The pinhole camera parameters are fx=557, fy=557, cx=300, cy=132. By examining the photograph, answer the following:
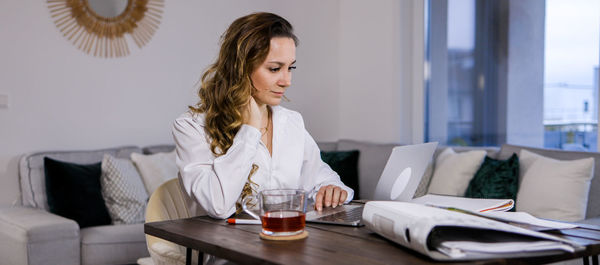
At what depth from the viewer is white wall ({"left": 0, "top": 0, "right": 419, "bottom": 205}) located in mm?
3207

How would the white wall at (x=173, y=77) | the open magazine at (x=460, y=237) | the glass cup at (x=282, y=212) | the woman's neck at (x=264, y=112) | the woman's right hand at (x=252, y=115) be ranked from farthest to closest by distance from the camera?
1. the white wall at (x=173, y=77)
2. the woman's neck at (x=264, y=112)
3. the woman's right hand at (x=252, y=115)
4. the glass cup at (x=282, y=212)
5. the open magazine at (x=460, y=237)

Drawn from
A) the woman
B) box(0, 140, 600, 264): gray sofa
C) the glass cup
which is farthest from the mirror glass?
the glass cup

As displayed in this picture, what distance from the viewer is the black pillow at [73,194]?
292 centimetres

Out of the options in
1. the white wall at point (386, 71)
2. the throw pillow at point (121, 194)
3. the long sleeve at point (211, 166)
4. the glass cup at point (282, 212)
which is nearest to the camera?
the glass cup at point (282, 212)

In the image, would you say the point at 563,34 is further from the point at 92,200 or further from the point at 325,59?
the point at 92,200

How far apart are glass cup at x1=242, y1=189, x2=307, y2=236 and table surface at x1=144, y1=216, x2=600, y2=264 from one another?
0.03 m

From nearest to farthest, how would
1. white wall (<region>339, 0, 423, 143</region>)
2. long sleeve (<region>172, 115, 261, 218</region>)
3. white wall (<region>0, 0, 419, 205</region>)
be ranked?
long sleeve (<region>172, 115, 261, 218</region>) < white wall (<region>0, 0, 419, 205</region>) < white wall (<region>339, 0, 423, 143</region>)

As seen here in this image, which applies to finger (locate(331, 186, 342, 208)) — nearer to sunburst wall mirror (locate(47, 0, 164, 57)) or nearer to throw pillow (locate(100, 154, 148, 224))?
throw pillow (locate(100, 154, 148, 224))

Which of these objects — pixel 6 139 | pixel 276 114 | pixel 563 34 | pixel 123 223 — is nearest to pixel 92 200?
pixel 123 223

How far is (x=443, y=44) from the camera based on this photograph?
393 centimetres

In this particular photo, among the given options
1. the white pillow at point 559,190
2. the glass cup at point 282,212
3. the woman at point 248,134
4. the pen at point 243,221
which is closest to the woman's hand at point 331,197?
the woman at point 248,134

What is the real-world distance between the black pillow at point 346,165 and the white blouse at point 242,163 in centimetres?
161

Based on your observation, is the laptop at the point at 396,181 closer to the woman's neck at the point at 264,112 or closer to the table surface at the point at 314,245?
the table surface at the point at 314,245

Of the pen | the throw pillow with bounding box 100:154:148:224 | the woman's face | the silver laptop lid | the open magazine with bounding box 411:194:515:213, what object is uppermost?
the woman's face
